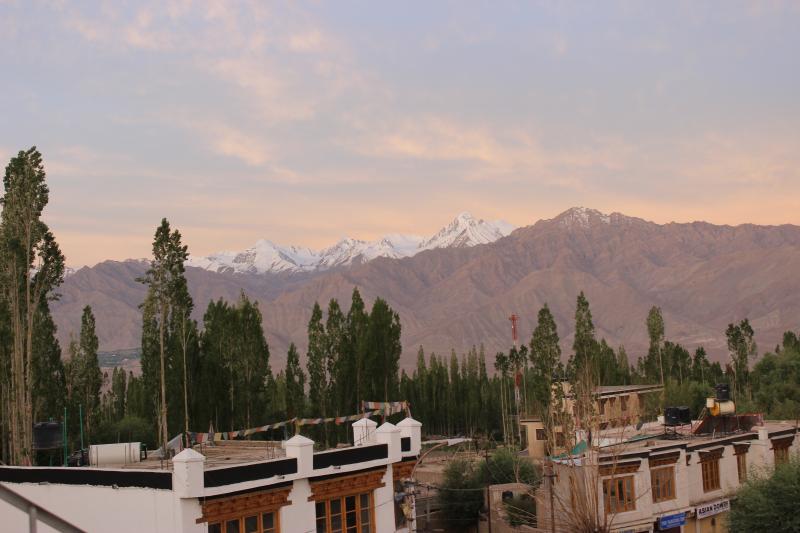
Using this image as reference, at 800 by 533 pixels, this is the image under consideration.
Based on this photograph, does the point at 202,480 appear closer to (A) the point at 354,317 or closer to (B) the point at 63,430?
(B) the point at 63,430

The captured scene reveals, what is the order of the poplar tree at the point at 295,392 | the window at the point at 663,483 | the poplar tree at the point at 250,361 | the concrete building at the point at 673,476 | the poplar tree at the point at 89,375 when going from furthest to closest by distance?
the poplar tree at the point at 295,392 → the poplar tree at the point at 89,375 → the poplar tree at the point at 250,361 → the window at the point at 663,483 → the concrete building at the point at 673,476

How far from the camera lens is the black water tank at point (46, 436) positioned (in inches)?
Result: 1011

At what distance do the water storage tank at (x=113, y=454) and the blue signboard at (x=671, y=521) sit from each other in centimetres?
1693

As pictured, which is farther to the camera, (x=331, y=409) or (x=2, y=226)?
(x=331, y=409)

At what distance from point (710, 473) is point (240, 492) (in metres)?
18.6

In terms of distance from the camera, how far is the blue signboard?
92.6ft

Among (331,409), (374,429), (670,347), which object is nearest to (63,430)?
(374,429)

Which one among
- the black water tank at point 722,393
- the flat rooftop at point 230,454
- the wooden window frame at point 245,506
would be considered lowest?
the wooden window frame at point 245,506

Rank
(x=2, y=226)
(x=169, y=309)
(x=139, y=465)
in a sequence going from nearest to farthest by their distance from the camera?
(x=139, y=465), (x=2, y=226), (x=169, y=309)

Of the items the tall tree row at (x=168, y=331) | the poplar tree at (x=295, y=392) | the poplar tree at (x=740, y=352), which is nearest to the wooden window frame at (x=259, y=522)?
the tall tree row at (x=168, y=331)

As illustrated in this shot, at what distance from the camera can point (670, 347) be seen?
91.0m

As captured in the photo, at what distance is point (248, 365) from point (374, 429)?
1165 inches

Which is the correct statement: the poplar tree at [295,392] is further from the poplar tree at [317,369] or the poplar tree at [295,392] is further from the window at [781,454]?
the window at [781,454]

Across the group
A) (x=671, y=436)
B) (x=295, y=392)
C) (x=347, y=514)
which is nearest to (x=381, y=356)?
(x=295, y=392)
